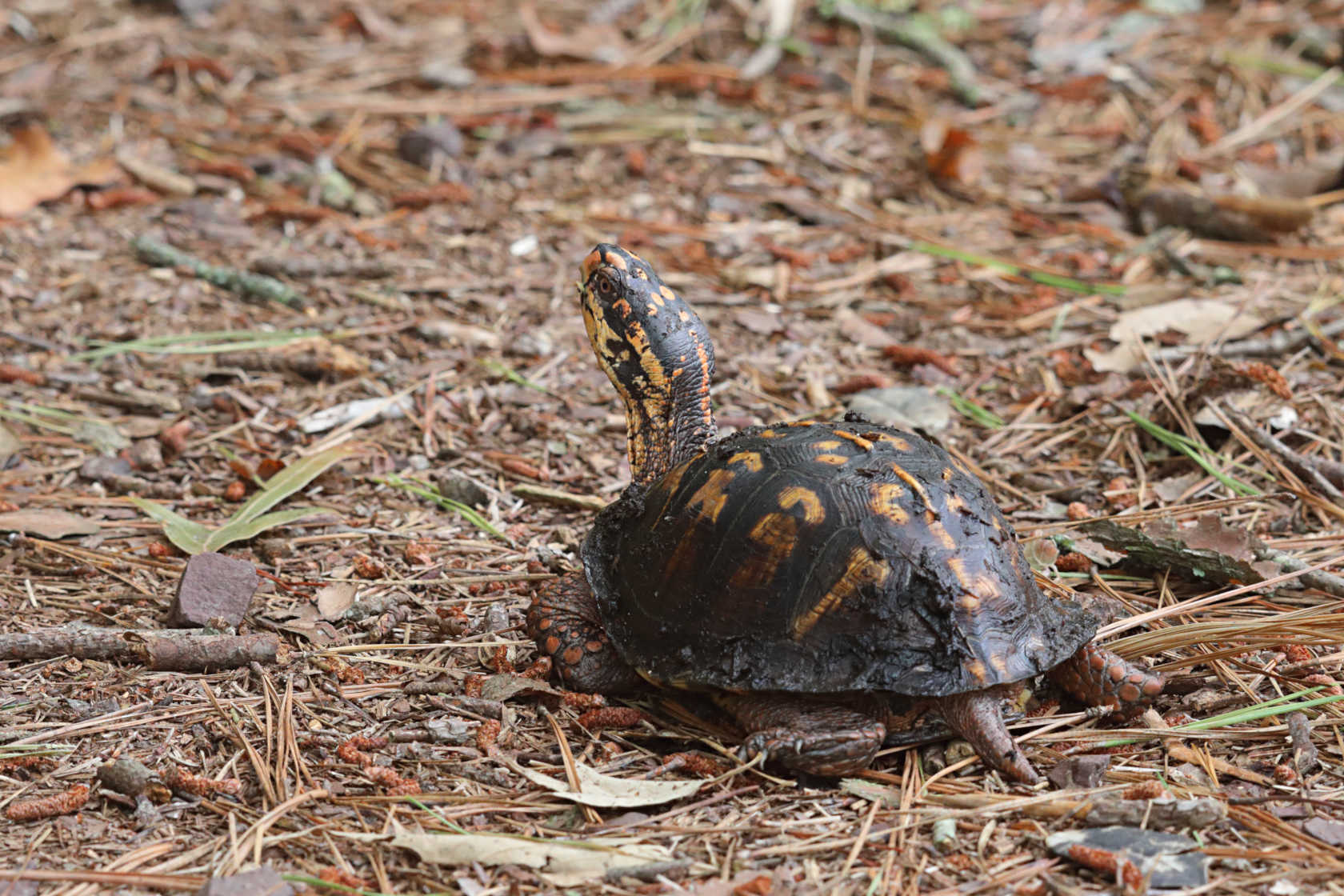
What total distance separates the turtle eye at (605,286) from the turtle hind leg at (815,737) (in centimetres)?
137

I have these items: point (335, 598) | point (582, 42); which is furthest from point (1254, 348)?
point (582, 42)

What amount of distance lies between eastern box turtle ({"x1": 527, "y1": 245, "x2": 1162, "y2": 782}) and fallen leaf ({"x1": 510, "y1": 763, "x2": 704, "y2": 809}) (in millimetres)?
213

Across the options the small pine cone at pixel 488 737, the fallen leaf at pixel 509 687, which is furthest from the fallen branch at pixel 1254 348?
the small pine cone at pixel 488 737

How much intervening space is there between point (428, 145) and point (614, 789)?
507cm

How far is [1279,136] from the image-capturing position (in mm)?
7078

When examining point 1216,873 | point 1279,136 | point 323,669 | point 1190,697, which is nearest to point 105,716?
point 323,669

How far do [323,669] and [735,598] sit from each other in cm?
118

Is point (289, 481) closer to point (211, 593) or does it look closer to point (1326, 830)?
point (211, 593)

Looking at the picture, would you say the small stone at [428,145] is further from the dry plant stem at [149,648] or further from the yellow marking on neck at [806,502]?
the yellow marking on neck at [806,502]

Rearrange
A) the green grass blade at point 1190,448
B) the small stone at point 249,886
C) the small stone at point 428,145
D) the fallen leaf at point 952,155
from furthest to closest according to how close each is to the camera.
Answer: the small stone at point 428,145
the fallen leaf at point 952,155
the green grass blade at point 1190,448
the small stone at point 249,886

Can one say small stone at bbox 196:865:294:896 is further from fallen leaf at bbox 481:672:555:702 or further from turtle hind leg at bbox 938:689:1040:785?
turtle hind leg at bbox 938:689:1040:785

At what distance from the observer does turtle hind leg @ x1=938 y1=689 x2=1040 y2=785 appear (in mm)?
2715

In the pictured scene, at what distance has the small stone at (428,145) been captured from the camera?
22.4ft

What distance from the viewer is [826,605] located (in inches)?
110
